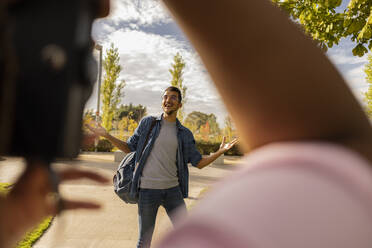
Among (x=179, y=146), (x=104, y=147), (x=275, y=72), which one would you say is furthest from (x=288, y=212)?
(x=104, y=147)

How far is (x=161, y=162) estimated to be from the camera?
333 centimetres

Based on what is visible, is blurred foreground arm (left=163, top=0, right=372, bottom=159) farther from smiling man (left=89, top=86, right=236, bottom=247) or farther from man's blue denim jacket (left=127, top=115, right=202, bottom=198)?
Answer: man's blue denim jacket (left=127, top=115, right=202, bottom=198)

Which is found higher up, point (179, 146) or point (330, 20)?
point (330, 20)

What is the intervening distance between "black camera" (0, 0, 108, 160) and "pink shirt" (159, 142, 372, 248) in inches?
9.8

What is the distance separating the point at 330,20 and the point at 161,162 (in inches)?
151

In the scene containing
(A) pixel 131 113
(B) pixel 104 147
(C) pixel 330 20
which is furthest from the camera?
(A) pixel 131 113

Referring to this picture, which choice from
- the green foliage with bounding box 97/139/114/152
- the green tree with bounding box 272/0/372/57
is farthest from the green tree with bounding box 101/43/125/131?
the green tree with bounding box 272/0/372/57

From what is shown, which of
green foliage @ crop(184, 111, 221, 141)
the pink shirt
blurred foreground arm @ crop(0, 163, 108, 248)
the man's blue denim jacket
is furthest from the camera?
green foliage @ crop(184, 111, 221, 141)

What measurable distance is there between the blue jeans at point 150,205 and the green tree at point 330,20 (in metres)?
3.35

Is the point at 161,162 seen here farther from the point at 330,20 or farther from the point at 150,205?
the point at 330,20

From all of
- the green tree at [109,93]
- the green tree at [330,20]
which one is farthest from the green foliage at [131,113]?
the green tree at [330,20]

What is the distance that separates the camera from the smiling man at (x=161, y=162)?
316 centimetres

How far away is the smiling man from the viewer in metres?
3.16

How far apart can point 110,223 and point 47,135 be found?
4827 millimetres
